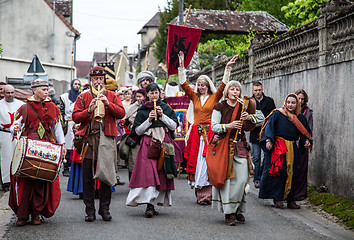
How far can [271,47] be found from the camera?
46.0 ft

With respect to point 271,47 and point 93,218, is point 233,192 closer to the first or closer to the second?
point 93,218

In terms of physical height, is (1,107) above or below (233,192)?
above

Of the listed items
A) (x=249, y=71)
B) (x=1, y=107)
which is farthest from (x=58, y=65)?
(x=1, y=107)

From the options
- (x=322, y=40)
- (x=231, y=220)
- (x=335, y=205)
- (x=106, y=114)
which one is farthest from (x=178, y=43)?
(x=231, y=220)

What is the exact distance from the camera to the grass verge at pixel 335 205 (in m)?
8.23

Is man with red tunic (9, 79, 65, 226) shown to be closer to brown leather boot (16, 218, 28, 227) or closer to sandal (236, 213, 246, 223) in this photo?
brown leather boot (16, 218, 28, 227)

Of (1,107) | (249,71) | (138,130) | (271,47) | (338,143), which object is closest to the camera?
(138,130)

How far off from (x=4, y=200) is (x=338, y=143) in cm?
562

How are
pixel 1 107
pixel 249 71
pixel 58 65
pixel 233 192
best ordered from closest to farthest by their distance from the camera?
pixel 233 192, pixel 1 107, pixel 249 71, pixel 58 65

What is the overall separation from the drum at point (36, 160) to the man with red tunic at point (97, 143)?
469mm

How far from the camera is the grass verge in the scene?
8226 mm

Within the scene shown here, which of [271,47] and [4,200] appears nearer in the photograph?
[4,200]

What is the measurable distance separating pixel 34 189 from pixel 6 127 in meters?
3.80

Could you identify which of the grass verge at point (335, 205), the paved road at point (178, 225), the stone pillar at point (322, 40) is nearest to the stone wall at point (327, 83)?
the stone pillar at point (322, 40)
